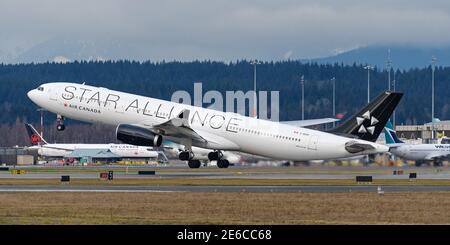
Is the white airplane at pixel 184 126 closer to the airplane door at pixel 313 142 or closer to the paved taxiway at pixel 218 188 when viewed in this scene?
the airplane door at pixel 313 142

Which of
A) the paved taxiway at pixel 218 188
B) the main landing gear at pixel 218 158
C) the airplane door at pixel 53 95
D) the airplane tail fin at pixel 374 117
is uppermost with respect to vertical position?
the airplane door at pixel 53 95

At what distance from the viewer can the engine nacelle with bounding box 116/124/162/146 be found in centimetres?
9406

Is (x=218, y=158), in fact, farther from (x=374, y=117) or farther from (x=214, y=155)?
(x=374, y=117)

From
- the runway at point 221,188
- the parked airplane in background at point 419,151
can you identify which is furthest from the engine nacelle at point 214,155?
the parked airplane in background at point 419,151

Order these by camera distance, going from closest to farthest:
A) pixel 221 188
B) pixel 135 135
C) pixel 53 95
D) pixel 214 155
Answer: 1. pixel 221 188
2. pixel 135 135
3. pixel 53 95
4. pixel 214 155

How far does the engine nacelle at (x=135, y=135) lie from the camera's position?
9406 centimetres

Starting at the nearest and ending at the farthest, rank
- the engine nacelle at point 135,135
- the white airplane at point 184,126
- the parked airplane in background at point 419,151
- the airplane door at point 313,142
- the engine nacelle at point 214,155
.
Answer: the airplane door at point 313,142
the engine nacelle at point 135,135
the white airplane at point 184,126
the engine nacelle at point 214,155
the parked airplane in background at point 419,151

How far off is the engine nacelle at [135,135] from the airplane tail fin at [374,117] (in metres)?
16.7

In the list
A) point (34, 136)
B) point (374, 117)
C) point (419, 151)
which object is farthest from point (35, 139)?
point (374, 117)

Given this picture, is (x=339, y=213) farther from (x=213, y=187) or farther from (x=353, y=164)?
(x=353, y=164)

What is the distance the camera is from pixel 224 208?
55000 millimetres

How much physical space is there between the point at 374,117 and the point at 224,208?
37209 millimetres

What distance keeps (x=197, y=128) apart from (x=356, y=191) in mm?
29615
